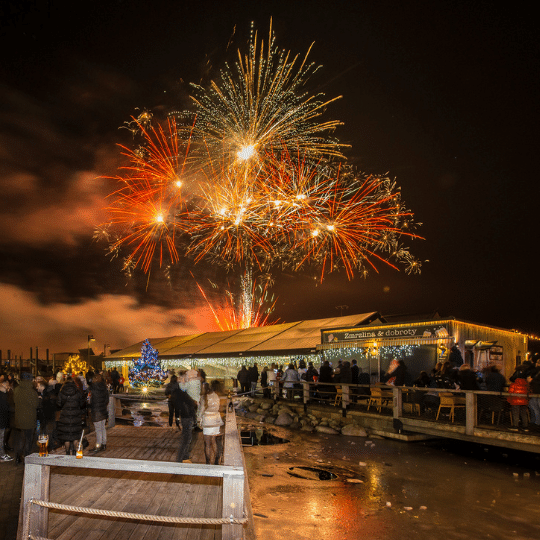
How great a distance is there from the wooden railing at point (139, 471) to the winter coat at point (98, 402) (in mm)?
5613

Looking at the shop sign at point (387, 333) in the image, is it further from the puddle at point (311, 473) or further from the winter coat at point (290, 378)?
the puddle at point (311, 473)

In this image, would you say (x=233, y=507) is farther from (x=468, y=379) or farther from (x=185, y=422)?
(x=468, y=379)

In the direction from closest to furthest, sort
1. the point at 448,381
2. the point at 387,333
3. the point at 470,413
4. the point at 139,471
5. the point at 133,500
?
the point at 139,471
the point at 133,500
the point at 470,413
the point at 448,381
the point at 387,333

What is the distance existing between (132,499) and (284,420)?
434 inches

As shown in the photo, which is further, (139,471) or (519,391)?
(519,391)

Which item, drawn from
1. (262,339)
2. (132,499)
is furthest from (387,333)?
(132,499)

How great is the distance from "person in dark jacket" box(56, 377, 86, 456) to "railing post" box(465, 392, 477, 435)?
869cm

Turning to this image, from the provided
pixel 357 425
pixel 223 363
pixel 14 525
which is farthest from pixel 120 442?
pixel 223 363

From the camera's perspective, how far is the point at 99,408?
9250 millimetres

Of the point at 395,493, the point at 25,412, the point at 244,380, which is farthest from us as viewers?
the point at 244,380

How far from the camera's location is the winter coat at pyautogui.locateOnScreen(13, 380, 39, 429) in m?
9.06

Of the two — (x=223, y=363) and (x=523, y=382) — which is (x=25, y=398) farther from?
(x=223, y=363)

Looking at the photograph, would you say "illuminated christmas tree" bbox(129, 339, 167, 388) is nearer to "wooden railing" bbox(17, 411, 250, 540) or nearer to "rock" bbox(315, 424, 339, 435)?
"rock" bbox(315, 424, 339, 435)

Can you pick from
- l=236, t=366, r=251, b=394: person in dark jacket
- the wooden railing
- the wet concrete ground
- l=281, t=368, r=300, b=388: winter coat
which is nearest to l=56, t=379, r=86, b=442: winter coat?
the wet concrete ground
